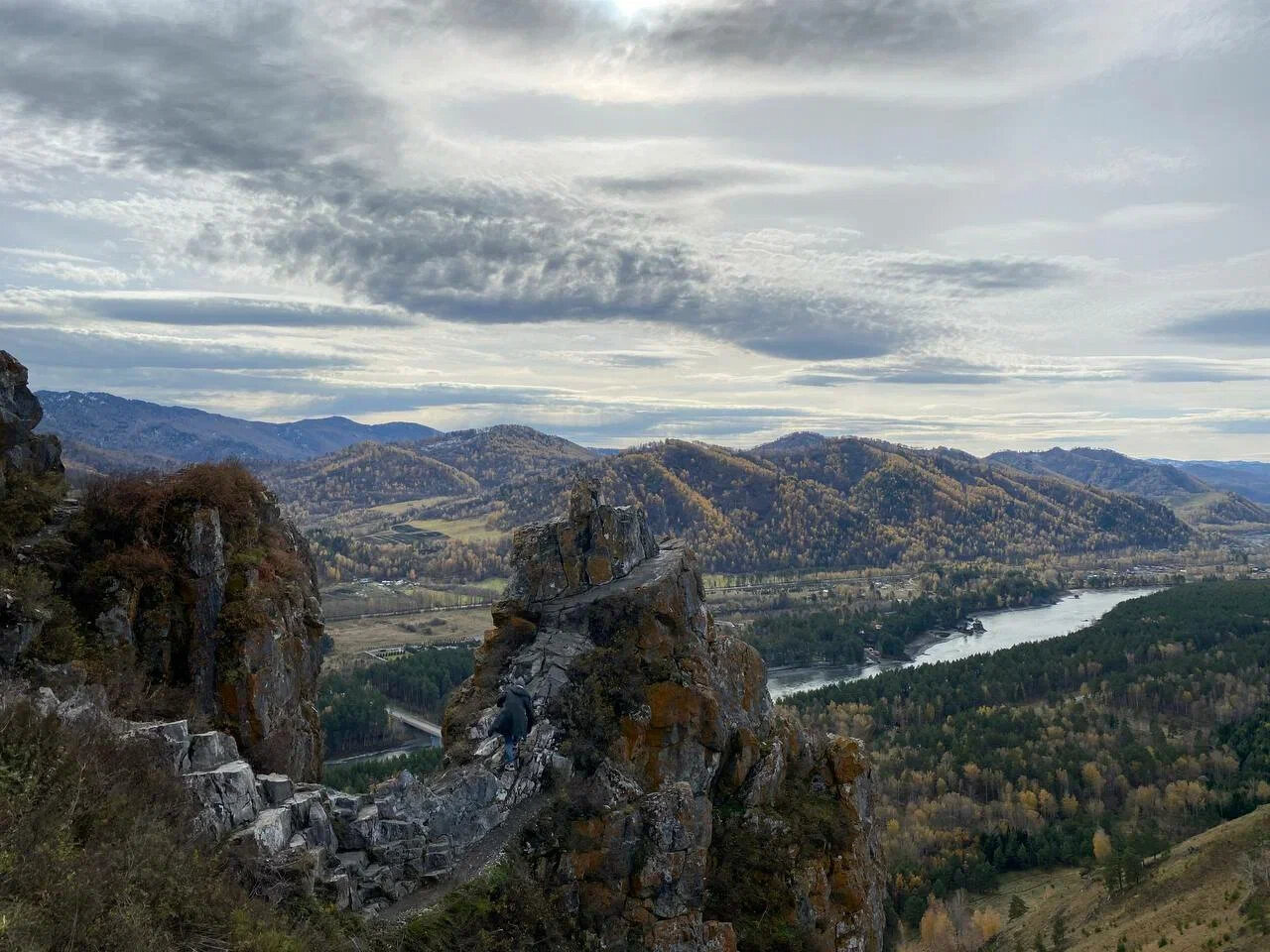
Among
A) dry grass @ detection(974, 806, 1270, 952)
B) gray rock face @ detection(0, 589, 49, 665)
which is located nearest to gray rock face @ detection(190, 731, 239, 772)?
gray rock face @ detection(0, 589, 49, 665)

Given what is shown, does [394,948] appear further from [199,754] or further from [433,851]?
[199,754]

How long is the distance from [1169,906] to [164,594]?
92.6 m

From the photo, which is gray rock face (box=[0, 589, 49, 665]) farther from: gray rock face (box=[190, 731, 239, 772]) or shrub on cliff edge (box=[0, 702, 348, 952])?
gray rock face (box=[190, 731, 239, 772])

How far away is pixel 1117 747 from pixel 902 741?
3545 centimetres

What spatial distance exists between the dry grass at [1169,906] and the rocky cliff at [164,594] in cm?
7537

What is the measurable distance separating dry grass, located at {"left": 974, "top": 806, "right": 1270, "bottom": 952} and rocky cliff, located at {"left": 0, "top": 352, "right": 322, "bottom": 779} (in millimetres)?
75367

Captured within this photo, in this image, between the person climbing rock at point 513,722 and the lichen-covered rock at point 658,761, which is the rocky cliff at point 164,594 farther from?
the person climbing rock at point 513,722

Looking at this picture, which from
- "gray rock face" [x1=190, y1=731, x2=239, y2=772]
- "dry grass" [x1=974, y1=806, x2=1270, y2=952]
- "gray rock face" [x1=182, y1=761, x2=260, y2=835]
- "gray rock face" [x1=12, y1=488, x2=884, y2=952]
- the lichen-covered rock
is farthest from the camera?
"dry grass" [x1=974, y1=806, x2=1270, y2=952]

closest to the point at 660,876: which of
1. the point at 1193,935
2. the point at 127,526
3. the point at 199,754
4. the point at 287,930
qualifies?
the point at 287,930

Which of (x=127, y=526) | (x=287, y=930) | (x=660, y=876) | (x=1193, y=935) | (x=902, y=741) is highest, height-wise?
(x=127, y=526)

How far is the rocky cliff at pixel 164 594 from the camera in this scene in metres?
24.7

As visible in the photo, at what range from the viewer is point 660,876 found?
81.9 feet

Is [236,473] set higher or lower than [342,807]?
higher

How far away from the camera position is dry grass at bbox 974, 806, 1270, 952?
227 feet
